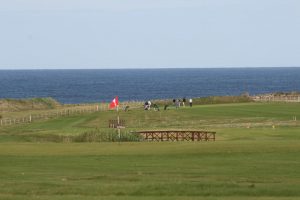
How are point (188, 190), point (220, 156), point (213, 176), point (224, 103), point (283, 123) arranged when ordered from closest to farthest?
point (188, 190)
point (213, 176)
point (220, 156)
point (283, 123)
point (224, 103)

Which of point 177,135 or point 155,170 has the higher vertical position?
point 155,170

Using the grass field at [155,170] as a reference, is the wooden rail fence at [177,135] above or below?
below

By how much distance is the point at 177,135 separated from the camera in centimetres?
4975

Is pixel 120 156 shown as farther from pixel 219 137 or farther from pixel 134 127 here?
pixel 134 127

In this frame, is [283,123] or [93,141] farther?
[283,123]

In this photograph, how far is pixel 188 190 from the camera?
20.4 metres

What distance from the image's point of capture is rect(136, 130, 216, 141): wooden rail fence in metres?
47.9

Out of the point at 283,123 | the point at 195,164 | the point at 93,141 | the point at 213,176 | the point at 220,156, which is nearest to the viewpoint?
the point at 213,176

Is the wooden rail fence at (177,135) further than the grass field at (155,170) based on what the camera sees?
Yes

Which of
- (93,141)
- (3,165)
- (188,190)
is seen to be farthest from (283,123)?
(188,190)

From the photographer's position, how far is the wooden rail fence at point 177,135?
47.9 m

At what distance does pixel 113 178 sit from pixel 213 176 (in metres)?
3.55

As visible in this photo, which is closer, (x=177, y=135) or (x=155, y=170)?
(x=155, y=170)

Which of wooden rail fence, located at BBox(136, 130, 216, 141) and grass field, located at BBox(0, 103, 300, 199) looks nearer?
grass field, located at BBox(0, 103, 300, 199)
